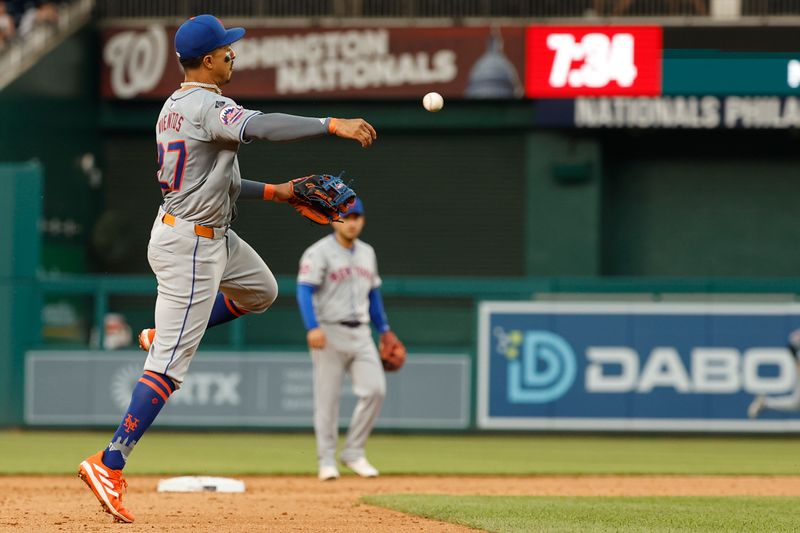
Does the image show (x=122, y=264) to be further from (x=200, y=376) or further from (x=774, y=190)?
(x=774, y=190)

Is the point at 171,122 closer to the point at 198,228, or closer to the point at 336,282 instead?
the point at 198,228

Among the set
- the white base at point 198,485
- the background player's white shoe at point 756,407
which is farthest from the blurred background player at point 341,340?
the background player's white shoe at point 756,407

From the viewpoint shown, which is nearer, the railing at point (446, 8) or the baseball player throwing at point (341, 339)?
the baseball player throwing at point (341, 339)

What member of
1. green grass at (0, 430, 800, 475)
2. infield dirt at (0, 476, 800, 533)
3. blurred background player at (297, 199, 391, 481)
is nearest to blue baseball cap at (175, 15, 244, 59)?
infield dirt at (0, 476, 800, 533)

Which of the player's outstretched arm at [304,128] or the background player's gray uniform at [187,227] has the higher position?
the player's outstretched arm at [304,128]

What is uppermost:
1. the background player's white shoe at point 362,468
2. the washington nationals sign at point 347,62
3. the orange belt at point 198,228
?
the washington nationals sign at point 347,62

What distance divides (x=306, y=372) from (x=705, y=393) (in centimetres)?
405

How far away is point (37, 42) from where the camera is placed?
18.4 metres

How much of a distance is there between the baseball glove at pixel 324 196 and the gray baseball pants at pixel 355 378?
3.34 metres

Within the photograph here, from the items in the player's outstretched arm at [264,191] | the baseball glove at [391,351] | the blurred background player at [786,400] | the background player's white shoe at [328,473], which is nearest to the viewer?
the player's outstretched arm at [264,191]

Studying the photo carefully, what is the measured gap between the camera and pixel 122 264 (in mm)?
20266

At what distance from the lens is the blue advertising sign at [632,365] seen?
1284 centimetres

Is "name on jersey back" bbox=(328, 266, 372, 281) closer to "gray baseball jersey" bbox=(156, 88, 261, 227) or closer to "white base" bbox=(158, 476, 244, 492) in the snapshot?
"white base" bbox=(158, 476, 244, 492)

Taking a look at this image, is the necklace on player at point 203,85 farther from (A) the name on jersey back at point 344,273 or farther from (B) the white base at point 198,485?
(A) the name on jersey back at point 344,273
